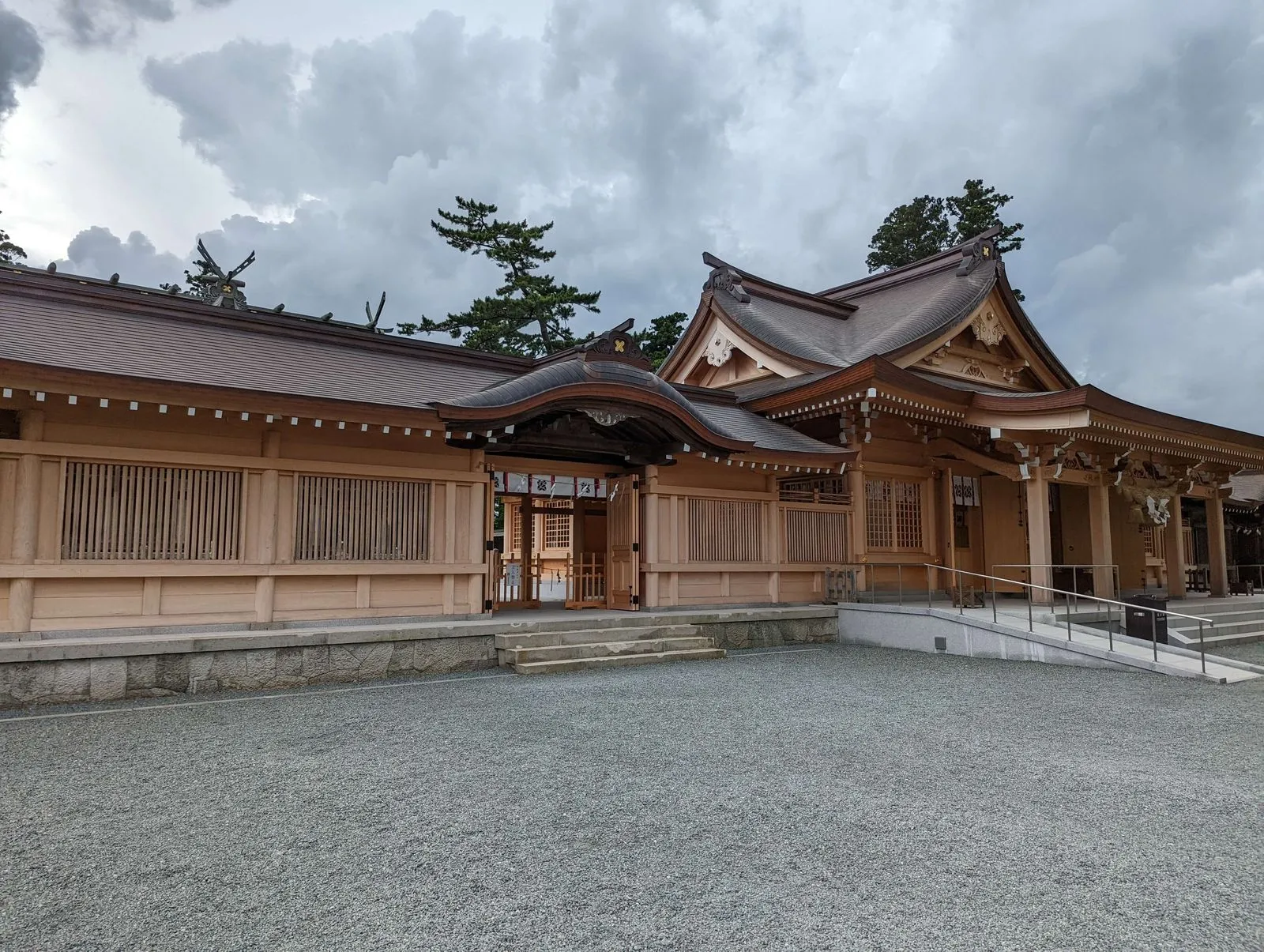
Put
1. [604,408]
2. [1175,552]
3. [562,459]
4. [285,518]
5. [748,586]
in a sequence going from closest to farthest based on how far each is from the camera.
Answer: [285,518] → [604,408] → [562,459] → [748,586] → [1175,552]

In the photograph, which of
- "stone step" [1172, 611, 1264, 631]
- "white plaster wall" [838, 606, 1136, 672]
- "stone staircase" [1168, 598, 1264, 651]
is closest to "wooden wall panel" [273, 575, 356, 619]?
"white plaster wall" [838, 606, 1136, 672]

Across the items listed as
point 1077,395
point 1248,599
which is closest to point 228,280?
point 1077,395

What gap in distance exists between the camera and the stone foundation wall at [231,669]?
6750mm

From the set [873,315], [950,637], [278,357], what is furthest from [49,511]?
[873,315]

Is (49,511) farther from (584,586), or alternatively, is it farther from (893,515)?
(893,515)

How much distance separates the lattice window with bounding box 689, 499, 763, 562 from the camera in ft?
36.4

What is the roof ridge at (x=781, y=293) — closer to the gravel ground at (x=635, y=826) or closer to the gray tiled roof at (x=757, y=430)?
the gray tiled roof at (x=757, y=430)

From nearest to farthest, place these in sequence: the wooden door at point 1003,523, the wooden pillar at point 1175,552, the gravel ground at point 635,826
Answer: the gravel ground at point 635,826 → the wooden door at point 1003,523 → the wooden pillar at point 1175,552

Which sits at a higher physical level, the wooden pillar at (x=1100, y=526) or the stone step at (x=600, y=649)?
the wooden pillar at (x=1100, y=526)

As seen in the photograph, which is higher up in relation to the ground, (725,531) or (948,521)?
(948,521)

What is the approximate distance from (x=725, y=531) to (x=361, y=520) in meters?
5.19

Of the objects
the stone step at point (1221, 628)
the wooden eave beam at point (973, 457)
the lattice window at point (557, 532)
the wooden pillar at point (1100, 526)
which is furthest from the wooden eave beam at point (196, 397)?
the wooden pillar at point (1100, 526)

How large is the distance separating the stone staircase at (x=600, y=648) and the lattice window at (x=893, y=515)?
445cm

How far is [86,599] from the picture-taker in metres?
7.38
